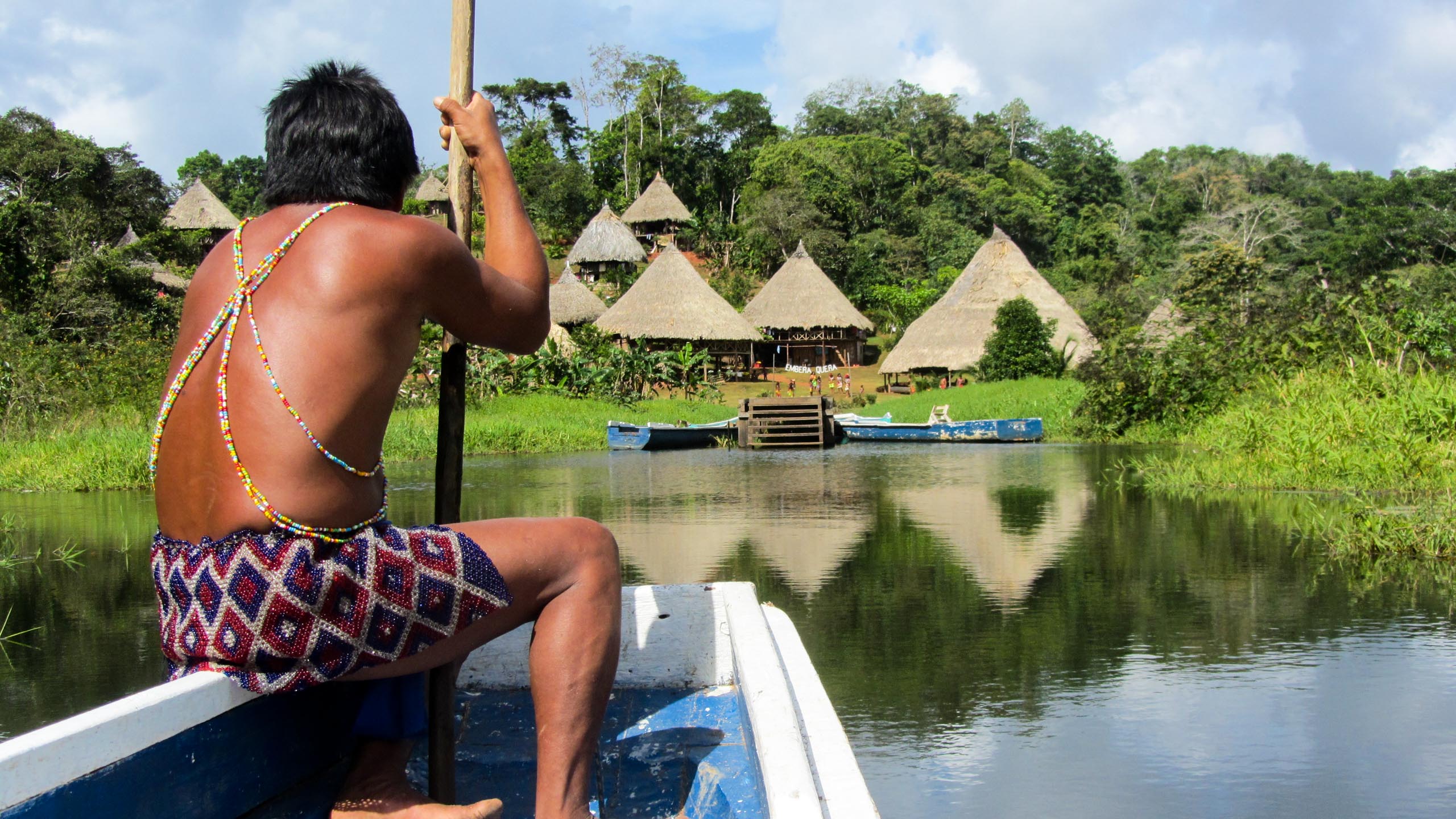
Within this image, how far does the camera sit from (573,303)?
2811 centimetres

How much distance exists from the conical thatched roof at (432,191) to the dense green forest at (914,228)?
274cm

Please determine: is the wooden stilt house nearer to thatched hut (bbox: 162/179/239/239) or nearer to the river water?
thatched hut (bbox: 162/179/239/239)

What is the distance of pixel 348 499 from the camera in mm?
1660

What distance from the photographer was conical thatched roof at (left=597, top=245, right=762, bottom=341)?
24.8 meters

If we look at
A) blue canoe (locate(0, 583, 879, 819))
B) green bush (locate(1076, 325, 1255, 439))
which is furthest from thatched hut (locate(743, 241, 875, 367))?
blue canoe (locate(0, 583, 879, 819))

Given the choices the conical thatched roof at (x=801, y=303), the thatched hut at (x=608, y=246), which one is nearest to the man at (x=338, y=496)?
the conical thatched roof at (x=801, y=303)

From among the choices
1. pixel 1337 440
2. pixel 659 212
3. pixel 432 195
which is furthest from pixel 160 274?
pixel 1337 440

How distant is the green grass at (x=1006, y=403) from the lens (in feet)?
53.5

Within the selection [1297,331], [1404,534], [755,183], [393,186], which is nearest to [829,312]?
[755,183]

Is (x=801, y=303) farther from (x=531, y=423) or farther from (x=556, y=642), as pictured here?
(x=556, y=642)

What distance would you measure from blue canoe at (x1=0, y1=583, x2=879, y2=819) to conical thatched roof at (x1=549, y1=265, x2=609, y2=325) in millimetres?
25177

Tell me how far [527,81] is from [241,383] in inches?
1721

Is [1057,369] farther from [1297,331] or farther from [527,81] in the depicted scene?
[527,81]

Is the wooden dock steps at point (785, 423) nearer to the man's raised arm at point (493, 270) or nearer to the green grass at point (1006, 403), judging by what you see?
the green grass at point (1006, 403)
